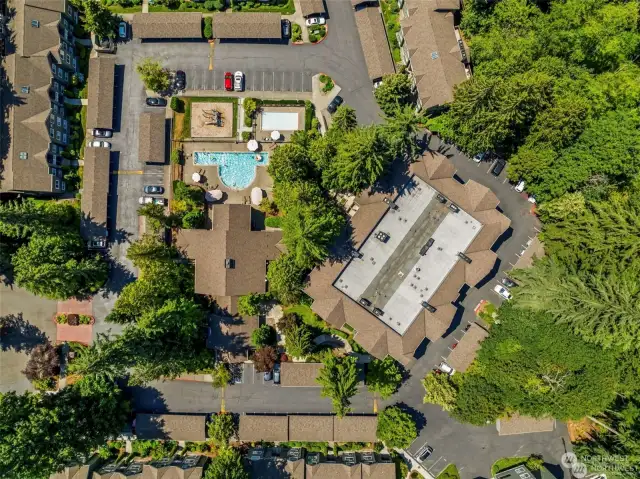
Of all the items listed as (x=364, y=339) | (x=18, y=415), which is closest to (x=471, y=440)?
(x=364, y=339)

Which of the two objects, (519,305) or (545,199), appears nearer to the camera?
(519,305)

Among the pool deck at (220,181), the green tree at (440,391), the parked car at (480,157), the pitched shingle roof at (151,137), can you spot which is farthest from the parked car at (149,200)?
the parked car at (480,157)

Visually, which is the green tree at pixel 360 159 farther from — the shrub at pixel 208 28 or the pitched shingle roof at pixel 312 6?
the shrub at pixel 208 28

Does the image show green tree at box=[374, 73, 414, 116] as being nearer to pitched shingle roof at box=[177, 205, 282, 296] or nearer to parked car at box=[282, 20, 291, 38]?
parked car at box=[282, 20, 291, 38]

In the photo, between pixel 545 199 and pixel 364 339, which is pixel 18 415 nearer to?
pixel 364 339

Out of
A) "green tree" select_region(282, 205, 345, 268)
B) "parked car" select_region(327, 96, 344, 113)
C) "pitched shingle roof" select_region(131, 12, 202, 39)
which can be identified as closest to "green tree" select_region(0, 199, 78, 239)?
"pitched shingle roof" select_region(131, 12, 202, 39)

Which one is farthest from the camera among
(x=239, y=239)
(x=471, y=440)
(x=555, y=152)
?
(x=471, y=440)

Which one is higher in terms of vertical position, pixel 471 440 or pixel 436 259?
pixel 436 259

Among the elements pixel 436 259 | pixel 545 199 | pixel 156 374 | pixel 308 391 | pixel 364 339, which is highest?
pixel 545 199

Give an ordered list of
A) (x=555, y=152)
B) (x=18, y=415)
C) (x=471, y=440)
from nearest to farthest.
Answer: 1. (x=18, y=415)
2. (x=555, y=152)
3. (x=471, y=440)
